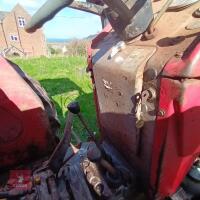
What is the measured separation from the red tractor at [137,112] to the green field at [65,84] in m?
→ 1.63

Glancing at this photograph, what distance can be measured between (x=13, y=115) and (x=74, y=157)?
0.55 m

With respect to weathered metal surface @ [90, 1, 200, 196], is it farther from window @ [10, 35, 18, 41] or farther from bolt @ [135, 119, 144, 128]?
window @ [10, 35, 18, 41]

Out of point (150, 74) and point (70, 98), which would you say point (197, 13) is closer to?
point (150, 74)

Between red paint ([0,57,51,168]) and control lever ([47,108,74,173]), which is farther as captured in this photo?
red paint ([0,57,51,168])

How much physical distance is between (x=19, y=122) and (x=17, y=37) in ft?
119

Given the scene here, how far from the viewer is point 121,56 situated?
148cm

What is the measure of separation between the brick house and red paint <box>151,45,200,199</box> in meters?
34.9

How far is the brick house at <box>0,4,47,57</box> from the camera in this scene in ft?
116

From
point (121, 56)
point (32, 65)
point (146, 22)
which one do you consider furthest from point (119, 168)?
point (32, 65)

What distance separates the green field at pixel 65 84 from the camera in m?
4.09

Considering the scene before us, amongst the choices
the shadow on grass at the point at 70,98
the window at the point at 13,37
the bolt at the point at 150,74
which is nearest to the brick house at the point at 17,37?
the window at the point at 13,37

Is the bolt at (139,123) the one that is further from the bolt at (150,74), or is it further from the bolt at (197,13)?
the bolt at (197,13)

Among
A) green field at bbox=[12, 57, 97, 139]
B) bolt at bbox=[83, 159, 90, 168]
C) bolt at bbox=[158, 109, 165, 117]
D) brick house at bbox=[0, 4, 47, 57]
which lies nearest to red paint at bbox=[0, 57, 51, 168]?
bolt at bbox=[83, 159, 90, 168]

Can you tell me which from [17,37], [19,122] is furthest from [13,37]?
[19,122]
